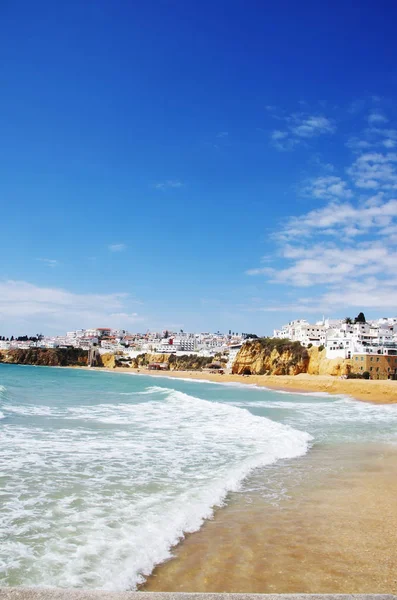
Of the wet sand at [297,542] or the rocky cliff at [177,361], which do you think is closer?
the wet sand at [297,542]

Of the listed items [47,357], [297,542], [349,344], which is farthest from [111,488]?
[47,357]

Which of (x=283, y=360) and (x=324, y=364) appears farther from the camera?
(x=283, y=360)

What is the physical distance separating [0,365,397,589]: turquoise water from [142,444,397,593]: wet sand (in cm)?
37

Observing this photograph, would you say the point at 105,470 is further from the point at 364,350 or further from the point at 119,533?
the point at 364,350

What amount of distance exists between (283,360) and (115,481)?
7962 cm

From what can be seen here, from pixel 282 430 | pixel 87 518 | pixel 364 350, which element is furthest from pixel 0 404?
pixel 364 350

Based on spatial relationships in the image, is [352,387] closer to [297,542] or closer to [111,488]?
[111,488]

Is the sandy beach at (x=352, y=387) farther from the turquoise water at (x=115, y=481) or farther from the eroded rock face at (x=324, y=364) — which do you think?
the turquoise water at (x=115, y=481)

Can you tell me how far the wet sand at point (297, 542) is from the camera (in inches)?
196

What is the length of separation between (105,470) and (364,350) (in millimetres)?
64772

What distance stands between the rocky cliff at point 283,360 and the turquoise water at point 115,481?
5493 centimetres

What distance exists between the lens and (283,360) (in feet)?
284

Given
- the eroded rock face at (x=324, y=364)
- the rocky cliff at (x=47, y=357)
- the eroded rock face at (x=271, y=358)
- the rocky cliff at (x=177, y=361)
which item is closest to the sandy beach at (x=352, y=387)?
the eroded rock face at (x=324, y=364)

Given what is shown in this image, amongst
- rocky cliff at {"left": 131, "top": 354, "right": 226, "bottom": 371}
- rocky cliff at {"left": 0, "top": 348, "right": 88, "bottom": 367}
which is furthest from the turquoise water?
rocky cliff at {"left": 0, "top": 348, "right": 88, "bottom": 367}
